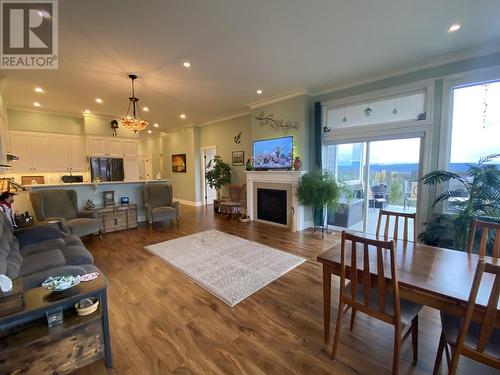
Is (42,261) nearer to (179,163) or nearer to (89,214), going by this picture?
(89,214)

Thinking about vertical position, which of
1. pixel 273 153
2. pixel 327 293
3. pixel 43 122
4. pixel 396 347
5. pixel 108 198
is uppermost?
pixel 43 122

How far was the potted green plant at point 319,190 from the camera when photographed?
14.4 feet

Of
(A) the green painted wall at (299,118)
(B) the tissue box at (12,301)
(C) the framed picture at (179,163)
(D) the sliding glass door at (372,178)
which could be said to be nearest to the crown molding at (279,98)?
(A) the green painted wall at (299,118)

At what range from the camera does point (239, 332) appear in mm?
1898

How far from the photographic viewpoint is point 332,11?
2.31 metres

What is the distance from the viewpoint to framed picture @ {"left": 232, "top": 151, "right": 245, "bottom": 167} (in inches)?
262

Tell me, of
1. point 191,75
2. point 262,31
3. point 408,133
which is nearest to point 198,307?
point 262,31

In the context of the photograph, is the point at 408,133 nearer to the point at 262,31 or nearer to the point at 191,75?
the point at 262,31

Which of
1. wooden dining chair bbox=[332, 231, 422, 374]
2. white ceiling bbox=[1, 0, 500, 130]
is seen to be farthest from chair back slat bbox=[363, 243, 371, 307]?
white ceiling bbox=[1, 0, 500, 130]

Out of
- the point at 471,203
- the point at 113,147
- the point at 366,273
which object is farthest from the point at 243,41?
the point at 113,147

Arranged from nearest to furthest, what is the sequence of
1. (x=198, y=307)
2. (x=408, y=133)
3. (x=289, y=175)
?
(x=198, y=307) → (x=408, y=133) → (x=289, y=175)

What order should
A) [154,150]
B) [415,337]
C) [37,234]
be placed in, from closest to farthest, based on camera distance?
[415,337]
[37,234]
[154,150]

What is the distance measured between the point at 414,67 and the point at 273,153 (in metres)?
2.98

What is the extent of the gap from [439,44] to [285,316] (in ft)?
13.1
